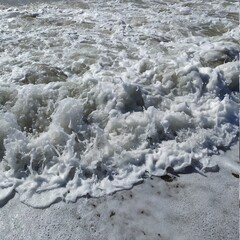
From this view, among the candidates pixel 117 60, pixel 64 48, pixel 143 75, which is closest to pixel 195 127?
pixel 143 75

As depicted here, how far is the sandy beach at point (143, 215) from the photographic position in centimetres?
305

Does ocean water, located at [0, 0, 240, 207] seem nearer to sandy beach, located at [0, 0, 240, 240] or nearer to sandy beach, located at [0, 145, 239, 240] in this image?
sandy beach, located at [0, 0, 240, 240]

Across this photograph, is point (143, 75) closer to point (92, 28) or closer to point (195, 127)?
point (195, 127)

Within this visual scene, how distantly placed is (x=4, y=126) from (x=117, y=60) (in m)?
2.54

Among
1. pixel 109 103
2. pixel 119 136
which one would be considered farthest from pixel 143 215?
pixel 109 103

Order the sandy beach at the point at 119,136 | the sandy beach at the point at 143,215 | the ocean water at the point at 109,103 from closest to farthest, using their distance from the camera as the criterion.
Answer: the sandy beach at the point at 143,215, the sandy beach at the point at 119,136, the ocean water at the point at 109,103

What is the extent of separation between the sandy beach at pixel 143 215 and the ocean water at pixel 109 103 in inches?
5.8

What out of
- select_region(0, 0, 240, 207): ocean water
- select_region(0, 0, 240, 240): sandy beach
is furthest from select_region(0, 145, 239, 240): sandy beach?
select_region(0, 0, 240, 207): ocean water

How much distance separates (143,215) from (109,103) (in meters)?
1.90

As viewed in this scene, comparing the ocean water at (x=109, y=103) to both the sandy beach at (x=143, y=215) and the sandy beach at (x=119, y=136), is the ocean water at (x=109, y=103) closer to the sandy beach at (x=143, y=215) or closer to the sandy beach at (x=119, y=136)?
the sandy beach at (x=119, y=136)

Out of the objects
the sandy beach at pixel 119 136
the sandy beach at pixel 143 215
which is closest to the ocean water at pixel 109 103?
the sandy beach at pixel 119 136

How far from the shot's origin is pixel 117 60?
593 centimetres

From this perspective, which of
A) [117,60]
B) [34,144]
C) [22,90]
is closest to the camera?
[34,144]

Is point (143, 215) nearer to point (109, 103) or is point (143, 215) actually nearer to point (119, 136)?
point (119, 136)
